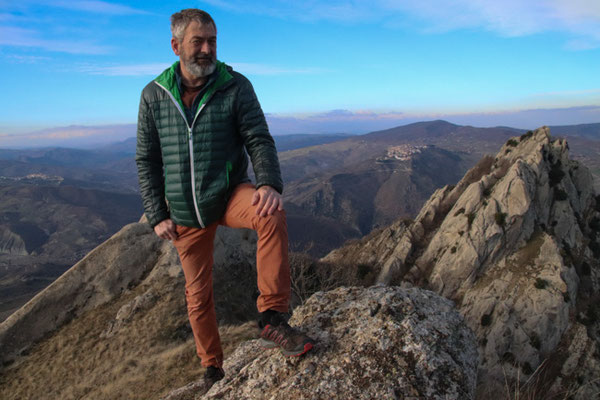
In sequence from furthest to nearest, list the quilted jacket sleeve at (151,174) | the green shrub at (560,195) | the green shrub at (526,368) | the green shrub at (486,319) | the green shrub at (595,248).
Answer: the green shrub at (560,195) → the green shrub at (595,248) → the green shrub at (486,319) → the green shrub at (526,368) → the quilted jacket sleeve at (151,174)

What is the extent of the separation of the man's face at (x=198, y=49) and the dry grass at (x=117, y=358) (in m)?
9.25

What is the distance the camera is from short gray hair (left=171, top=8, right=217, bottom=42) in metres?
4.16

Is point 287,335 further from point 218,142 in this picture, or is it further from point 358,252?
point 358,252

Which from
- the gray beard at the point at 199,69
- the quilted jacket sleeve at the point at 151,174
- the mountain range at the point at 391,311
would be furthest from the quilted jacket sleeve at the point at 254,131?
the mountain range at the point at 391,311

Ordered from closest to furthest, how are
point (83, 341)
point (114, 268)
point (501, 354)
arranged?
point (83, 341) → point (114, 268) → point (501, 354)

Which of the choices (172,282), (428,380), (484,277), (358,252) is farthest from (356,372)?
(358,252)

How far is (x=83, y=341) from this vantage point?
1630 cm

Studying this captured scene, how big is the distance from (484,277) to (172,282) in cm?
2630

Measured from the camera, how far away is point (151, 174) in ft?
16.2

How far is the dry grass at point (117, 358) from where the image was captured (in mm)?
11945

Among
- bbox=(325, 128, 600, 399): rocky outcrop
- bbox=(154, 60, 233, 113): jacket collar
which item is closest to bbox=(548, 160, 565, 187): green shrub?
bbox=(325, 128, 600, 399): rocky outcrop

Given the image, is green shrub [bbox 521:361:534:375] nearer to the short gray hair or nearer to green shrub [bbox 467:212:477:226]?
green shrub [bbox 467:212:477:226]

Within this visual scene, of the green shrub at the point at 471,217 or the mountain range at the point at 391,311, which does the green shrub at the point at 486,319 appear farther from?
the green shrub at the point at 471,217

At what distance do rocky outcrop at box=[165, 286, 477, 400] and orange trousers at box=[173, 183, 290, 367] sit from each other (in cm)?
82
